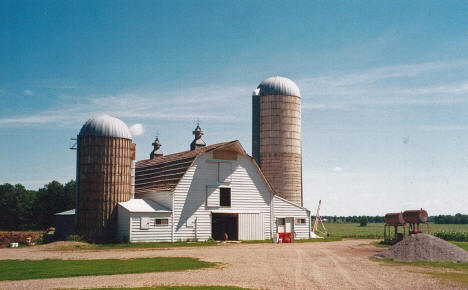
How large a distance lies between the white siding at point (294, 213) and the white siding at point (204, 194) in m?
1.04

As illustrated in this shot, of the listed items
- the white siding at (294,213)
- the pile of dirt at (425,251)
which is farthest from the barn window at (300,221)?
the pile of dirt at (425,251)

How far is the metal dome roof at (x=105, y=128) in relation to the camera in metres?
37.5

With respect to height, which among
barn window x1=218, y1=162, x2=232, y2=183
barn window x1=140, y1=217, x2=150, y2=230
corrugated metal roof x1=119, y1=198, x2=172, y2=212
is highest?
barn window x1=218, y1=162, x2=232, y2=183

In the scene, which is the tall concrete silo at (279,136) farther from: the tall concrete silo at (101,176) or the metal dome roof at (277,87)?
the tall concrete silo at (101,176)

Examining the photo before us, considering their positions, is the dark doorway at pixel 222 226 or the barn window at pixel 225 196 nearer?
the barn window at pixel 225 196

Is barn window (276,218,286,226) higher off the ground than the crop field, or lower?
higher

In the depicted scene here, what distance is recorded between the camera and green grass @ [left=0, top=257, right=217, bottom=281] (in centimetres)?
1810

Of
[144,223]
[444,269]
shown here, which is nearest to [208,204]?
[144,223]

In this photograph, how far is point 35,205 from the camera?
70938 mm

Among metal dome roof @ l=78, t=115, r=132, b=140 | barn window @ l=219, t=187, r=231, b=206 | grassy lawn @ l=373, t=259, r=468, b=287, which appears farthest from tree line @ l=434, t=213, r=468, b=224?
grassy lawn @ l=373, t=259, r=468, b=287

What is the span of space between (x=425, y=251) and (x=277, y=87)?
1135 inches

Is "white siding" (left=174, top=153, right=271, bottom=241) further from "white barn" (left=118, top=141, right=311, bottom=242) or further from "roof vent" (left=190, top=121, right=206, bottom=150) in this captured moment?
"roof vent" (left=190, top=121, right=206, bottom=150)

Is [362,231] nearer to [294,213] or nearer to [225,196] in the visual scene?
[294,213]

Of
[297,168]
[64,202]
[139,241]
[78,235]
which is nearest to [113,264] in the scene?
[139,241]
